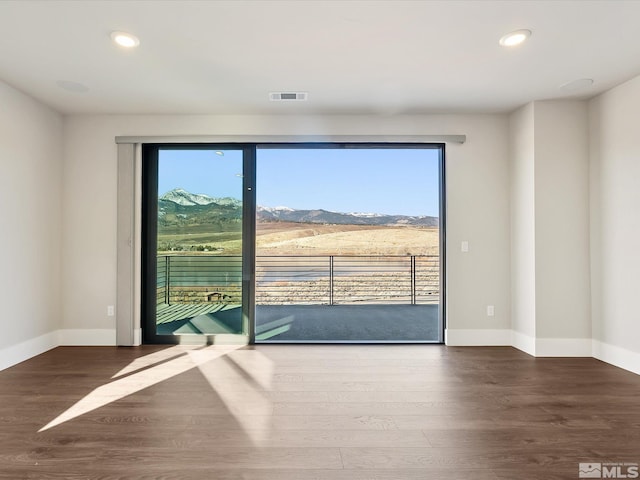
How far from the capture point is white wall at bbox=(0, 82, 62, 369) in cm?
343

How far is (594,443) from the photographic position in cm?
209

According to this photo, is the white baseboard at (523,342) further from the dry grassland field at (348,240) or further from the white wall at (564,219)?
the dry grassland field at (348,240)

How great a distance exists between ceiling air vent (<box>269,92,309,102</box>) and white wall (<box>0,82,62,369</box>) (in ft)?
7.73

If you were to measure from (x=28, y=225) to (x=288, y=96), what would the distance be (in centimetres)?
280

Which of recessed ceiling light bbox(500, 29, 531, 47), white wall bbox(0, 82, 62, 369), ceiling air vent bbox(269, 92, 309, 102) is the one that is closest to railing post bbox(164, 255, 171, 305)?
white wall bbox(0, 82, 62, 369)

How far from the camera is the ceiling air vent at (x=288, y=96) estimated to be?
3.56 meters

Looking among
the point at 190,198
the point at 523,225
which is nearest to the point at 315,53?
the point at 190,198

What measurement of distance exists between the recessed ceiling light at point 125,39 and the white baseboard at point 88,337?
2891 millimetres

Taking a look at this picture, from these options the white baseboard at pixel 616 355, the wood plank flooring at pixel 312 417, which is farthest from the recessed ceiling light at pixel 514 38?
the white baseboard at pixel 616 355

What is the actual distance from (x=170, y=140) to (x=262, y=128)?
101 centimetres

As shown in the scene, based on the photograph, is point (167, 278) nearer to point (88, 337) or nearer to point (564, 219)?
point (88, 337)

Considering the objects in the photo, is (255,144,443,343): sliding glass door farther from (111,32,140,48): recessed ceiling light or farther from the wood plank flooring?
(111,32,140,48): recessed ceiling light

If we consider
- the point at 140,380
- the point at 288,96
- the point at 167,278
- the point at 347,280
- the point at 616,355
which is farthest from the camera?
the point at 347,280

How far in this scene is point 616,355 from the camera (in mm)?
3471
